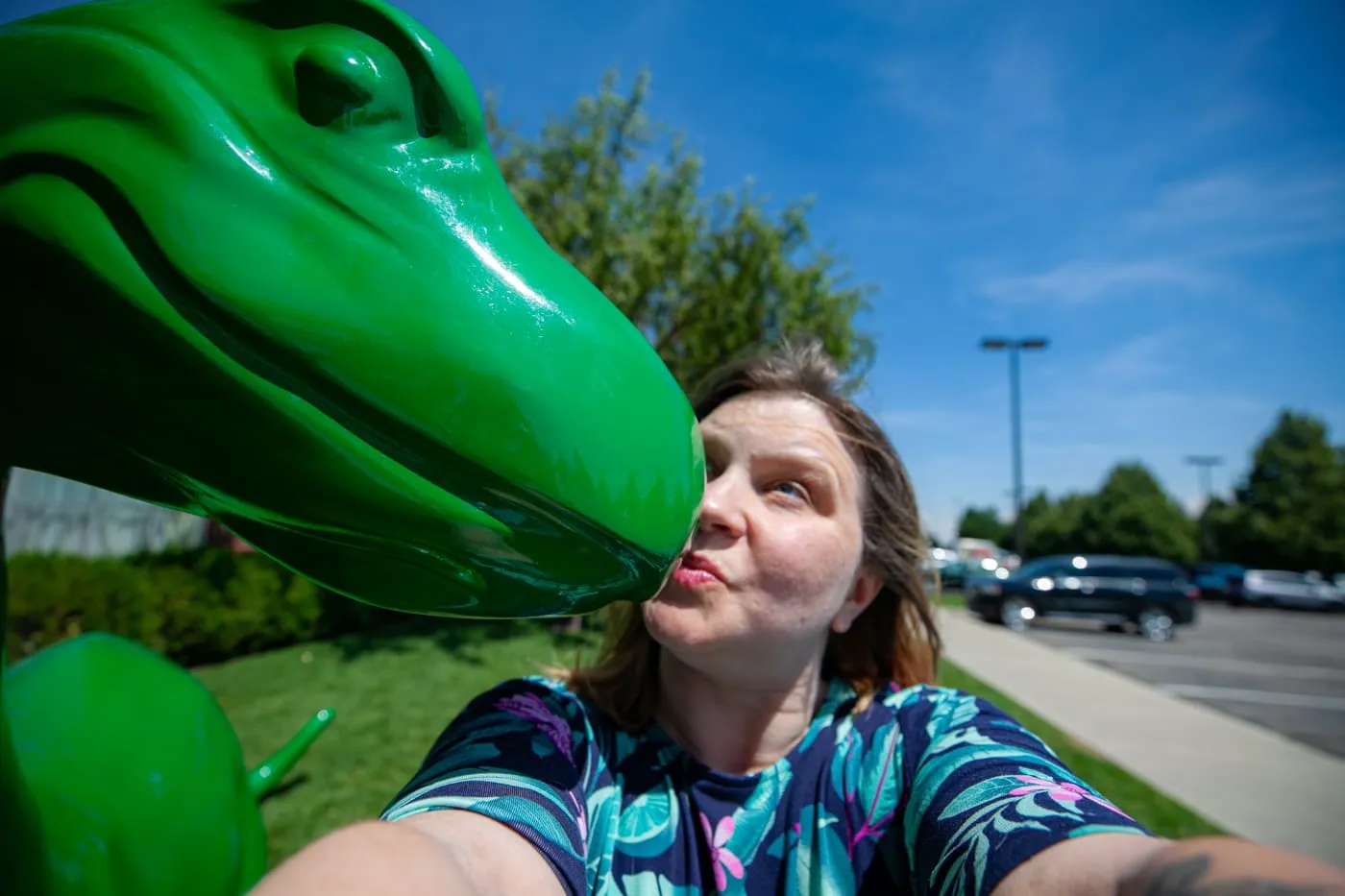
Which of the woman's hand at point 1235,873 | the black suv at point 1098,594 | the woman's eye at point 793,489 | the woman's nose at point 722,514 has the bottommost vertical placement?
the black suv at point 1098,594

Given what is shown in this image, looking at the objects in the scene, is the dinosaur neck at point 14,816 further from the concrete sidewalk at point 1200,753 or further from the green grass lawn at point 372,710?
the concrete sidewalk at point 1200,753

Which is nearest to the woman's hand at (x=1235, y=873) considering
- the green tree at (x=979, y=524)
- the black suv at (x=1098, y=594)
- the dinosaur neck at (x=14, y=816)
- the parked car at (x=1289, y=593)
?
the dinosaur neck at (x=14, y=816)

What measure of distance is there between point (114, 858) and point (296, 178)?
3.06 ft

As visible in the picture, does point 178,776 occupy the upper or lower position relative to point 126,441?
lower

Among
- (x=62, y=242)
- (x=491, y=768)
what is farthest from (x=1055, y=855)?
(x=62, y=242)

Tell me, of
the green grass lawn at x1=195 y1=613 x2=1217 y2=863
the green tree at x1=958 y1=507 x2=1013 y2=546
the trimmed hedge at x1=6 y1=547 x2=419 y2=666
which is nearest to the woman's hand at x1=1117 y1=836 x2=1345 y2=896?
the green grass lawn at x1=195 y1=613 x2=1217 y2=863

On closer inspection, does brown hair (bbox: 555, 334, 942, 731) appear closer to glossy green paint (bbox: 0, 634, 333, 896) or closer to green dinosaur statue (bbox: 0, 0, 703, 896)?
glossy green paint (bbox: 0, 634, 333, 896)

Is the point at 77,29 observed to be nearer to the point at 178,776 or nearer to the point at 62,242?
the point at 62,242

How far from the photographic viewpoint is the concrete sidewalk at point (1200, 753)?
4.29 metres

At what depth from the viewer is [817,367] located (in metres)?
1.62

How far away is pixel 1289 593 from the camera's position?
2636cm

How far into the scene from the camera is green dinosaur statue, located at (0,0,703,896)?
65 cm

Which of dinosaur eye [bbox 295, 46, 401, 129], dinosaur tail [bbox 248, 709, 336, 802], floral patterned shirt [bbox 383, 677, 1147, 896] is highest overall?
dinosaur eye [bbox 295, 46, 401, 129]

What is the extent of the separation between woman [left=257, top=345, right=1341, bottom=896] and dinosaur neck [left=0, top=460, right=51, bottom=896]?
1.24 ft
